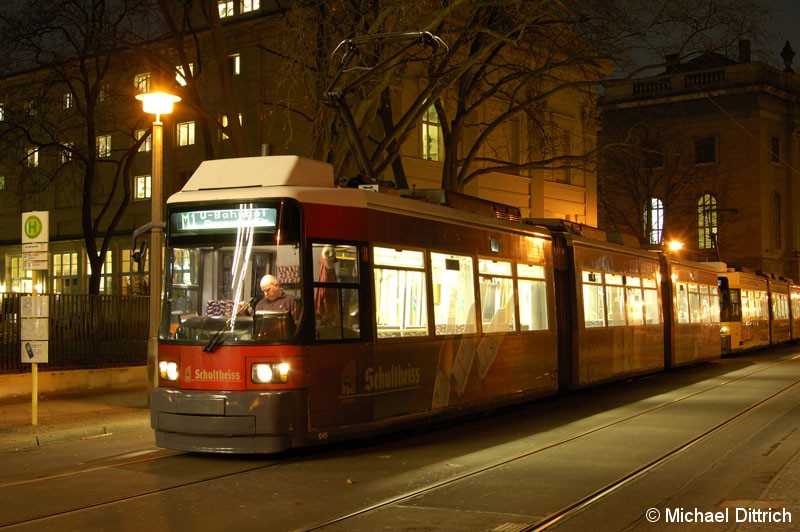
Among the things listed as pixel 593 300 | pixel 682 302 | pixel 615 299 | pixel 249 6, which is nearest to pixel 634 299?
pixel 615 299

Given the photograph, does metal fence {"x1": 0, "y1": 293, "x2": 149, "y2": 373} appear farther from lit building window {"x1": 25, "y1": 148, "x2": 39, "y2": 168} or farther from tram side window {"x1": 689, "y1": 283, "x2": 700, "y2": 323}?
tram side window {"x1": 689, "y1": 283, "x2": 700, "y2": 323}

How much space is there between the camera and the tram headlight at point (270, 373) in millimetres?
10602

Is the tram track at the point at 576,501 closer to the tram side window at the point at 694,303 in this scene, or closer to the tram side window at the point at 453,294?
the tram side window at the point at 453,294

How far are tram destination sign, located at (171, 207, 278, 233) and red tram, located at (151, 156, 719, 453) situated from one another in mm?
15

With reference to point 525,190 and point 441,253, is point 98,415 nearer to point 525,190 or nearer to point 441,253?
point 441,253

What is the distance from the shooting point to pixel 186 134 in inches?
Result: 1417

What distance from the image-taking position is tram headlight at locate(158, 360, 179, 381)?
11.2 m

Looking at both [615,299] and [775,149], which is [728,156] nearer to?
[775,149]

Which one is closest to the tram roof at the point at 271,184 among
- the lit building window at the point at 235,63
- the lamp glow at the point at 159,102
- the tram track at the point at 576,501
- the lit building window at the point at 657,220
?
the tram track at the point at 576,501

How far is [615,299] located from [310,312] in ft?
36.2

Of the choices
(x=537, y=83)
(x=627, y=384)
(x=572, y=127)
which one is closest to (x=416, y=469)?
(x=627, y=384)

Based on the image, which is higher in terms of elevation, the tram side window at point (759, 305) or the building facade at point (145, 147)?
the building facade at point (145, 147)

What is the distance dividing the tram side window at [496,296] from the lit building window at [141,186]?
1008 inches

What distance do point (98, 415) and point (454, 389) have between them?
6367 mm
